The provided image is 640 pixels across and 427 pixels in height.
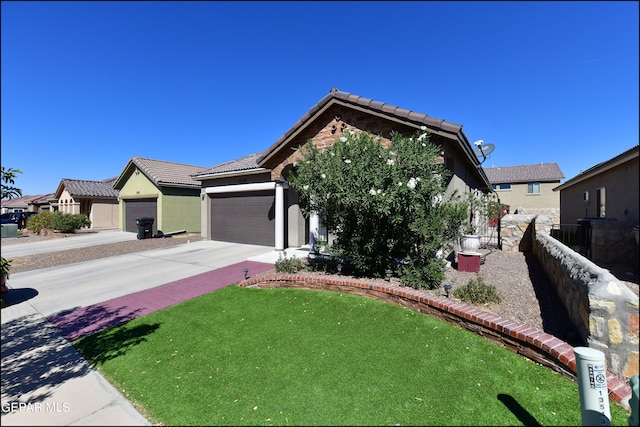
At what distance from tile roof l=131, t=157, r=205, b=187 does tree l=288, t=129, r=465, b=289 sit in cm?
1429

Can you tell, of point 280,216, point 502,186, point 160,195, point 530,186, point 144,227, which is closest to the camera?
point 280,216

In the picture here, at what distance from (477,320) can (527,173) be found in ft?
121

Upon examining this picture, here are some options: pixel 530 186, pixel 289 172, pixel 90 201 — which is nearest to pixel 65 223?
pixel 90 201

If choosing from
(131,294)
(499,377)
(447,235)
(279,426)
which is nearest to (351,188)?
(447,235)

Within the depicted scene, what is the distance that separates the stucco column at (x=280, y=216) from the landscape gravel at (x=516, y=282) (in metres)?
6.80

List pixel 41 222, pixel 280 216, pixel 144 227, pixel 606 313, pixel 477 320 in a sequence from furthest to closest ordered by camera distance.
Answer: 1. pixel 41 222
2. pixel 144 227
3. pixel 280 216
4. pixel 477 320
5. pixel 606 313

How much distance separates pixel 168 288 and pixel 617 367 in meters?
8.60

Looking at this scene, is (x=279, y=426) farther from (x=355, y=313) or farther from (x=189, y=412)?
(x=355, y=313)

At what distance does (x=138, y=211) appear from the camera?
2053 cm

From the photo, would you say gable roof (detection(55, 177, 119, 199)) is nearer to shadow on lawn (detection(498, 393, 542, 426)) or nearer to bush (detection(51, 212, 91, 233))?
bush (detection(51, 212, 91, 233))

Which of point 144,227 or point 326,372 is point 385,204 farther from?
point 144,227

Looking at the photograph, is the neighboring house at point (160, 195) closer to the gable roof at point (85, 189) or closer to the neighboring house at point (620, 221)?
the gable roof at point (85, 189)

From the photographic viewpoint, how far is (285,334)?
4887 mm

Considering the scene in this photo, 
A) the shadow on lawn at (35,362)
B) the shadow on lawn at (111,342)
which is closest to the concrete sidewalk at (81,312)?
the shadow on lawn at (35,362)
